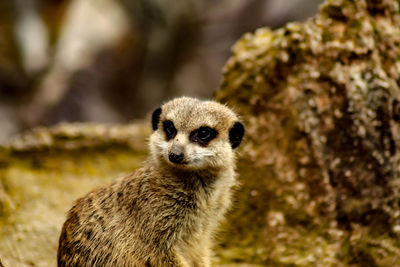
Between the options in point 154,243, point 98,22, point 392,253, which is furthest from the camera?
point 98,22

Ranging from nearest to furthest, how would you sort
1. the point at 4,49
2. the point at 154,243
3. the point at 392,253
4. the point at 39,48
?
1. the point at 154,243
2. the point at 392,253
3. the point at 39,48
4. the point at 4,49

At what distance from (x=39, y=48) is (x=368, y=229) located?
1022cm

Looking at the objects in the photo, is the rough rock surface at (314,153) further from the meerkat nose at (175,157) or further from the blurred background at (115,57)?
the blurred background at (115,57)

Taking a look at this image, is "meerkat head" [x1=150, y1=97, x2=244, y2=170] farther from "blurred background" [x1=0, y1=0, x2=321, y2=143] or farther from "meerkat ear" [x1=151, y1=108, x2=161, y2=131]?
"blurred background" [x1=0, y1=0, x2=321, y2=143]

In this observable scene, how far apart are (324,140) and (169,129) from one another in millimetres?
1481

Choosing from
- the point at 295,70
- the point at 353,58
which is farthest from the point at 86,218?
the point at 353,58

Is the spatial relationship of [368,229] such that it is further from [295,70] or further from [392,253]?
[295,70]

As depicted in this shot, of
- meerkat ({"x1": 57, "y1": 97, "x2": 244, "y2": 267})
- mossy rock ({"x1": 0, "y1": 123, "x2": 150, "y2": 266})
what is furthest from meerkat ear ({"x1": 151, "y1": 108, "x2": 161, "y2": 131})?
mossy rock ({"x1": 0, "y1": 123, "x2": 150, "y2": 266})

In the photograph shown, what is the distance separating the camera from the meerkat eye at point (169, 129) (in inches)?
161

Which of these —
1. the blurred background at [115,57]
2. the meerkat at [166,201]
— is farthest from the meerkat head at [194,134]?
the blurred background at [115,57]

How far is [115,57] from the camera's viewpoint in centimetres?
1585

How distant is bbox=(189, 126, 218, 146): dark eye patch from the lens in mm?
3999

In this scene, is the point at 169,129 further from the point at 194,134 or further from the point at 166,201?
the point at 166,201

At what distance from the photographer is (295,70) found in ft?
16.6
